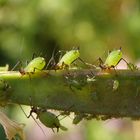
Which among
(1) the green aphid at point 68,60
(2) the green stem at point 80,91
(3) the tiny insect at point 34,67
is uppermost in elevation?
(1) the green aphid at point 68,60

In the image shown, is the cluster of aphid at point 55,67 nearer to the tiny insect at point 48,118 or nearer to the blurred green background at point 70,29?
the tiny insect at point 48,118

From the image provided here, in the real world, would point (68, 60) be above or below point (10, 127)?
above

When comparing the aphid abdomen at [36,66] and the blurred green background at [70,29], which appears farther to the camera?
the blurred green background at [70,29]

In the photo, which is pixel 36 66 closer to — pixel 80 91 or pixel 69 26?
pixel 80 91

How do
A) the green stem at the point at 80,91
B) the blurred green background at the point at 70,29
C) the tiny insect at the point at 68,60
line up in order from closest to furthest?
1. the green stem at the point at 80,91
2. the tiny insect at the point at 68,60
3. the blurred green background at the point at 70,29

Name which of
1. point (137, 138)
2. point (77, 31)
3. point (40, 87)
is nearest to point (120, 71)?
point (40, 87)

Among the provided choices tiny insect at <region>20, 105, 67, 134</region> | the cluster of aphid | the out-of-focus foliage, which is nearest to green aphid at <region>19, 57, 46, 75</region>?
the cluster of aphid

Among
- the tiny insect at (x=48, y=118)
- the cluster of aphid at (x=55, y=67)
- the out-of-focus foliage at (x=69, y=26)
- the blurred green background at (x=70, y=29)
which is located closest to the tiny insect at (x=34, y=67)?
the cluster of aphid at (x=55, y=67)

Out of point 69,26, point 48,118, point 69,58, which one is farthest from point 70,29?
point 48,118

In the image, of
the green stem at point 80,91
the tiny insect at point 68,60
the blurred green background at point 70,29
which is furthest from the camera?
the blurred green background at point 70,29
